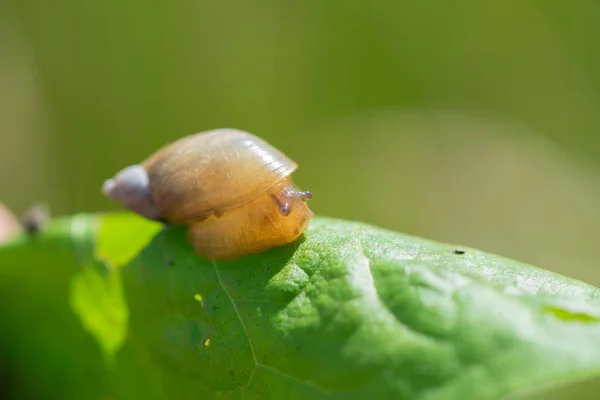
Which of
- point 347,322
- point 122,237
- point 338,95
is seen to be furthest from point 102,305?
point 338,95

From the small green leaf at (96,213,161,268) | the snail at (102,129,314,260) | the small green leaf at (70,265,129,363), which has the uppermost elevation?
the snail at (102,129,314,260)

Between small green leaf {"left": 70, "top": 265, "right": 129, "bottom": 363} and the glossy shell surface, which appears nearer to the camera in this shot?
the glossy shell surface

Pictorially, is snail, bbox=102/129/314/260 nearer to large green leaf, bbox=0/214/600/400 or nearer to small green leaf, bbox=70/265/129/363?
large green leaf, bbox=0/214/600/400

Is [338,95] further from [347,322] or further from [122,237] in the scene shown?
[347,322]

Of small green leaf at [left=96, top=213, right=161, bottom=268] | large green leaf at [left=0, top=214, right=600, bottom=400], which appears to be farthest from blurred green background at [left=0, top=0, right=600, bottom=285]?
large green leaf at [left=0, top=214, right=600, bottom=400]

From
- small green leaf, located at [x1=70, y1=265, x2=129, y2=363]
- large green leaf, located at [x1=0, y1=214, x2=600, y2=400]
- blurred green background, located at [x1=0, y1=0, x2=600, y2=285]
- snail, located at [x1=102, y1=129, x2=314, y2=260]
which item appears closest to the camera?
large green leaf, located at [x1=0, y1=214, x2=600, y2=400]

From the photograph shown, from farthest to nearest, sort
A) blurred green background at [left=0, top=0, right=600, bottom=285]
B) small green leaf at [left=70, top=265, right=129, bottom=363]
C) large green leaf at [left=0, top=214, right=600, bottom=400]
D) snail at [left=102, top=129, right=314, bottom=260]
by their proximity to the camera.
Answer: blurred green background at [left=0, top=0, right=600, bottom=285], small green leaf at [left=70, top=265, right=129, bottom=363], snail at [left=102, top=129, right=314, bottom=260], large green leaf at [left=0, top=214, right=600, bottom=400]

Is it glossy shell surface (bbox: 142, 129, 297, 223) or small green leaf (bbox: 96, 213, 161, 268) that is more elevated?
glossy shell surface (bbox: 142, 129, 297, 223)
